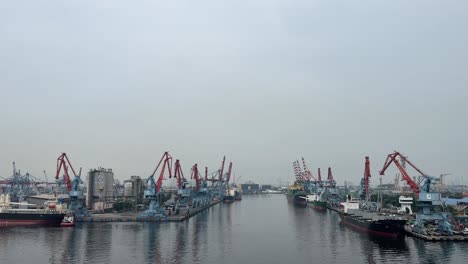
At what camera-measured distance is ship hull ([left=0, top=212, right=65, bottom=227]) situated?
7206 centimetres

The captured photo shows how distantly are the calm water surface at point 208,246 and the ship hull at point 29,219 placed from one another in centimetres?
584

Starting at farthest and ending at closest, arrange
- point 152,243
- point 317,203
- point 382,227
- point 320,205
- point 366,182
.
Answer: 1. point 317,203
2. point 320,205
3. point 366,182
4. point 382,227
5. point 152,243

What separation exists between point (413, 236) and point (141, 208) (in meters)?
77.4

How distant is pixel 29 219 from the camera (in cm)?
7256

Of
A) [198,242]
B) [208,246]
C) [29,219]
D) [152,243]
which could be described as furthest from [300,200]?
[152,243]

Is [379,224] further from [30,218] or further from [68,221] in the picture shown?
[30,218]

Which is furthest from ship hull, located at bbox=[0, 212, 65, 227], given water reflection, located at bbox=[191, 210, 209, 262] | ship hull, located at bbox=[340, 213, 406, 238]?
ship hull, located at bbox=[340, 213, 406, 238]

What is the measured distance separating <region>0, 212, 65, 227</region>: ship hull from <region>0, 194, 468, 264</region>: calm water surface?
584cm

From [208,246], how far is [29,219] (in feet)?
131

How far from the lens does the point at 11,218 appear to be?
7231 centimetres

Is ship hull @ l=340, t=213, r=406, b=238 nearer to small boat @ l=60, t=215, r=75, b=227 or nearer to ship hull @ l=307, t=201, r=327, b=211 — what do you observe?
small boat @ l=60, t=215, r=75, b=227

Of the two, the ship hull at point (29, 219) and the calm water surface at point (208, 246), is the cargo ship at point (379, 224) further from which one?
the ship hull at point (29, 219)

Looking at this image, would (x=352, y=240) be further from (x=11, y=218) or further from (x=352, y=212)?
(x=11, y=218)

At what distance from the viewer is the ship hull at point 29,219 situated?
236 feet
